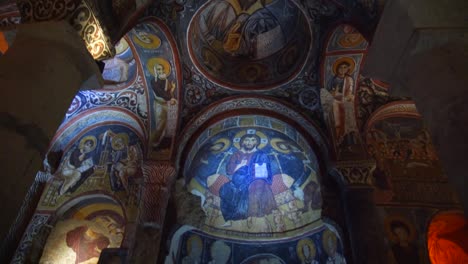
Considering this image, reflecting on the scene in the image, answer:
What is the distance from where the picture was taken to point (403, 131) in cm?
783

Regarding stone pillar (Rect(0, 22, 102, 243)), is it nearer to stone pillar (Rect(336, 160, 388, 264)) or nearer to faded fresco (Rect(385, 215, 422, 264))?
stone pillar (Rect(336, 160, 388, 264))

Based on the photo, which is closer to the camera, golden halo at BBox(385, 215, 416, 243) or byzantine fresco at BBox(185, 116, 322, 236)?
golden halo at BBox(385, 215, 416, 243)

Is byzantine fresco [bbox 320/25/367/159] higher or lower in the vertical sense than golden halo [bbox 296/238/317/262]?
higher

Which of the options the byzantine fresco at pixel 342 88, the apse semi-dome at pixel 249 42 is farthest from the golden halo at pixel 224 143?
the byzantine fresco at pixel 342 88

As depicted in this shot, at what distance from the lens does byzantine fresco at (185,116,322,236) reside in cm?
858

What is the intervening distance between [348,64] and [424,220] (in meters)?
3.80

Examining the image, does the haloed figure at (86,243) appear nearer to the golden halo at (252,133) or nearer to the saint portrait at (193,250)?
the saint portrait at (193,250)

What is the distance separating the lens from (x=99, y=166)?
8.62 m

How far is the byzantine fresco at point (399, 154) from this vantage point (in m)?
7.01

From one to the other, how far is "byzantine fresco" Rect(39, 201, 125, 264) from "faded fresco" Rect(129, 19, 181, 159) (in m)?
2.96

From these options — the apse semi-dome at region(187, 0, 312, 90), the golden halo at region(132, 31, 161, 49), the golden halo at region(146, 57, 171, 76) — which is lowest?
the golden halo at region(146, 57, 171, 76)

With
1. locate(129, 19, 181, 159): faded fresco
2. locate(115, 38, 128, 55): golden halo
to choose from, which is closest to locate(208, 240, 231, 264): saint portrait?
locate(129, 19, 181, 159): faded fresco

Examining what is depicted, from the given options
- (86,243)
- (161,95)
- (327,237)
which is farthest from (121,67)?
(327,237)

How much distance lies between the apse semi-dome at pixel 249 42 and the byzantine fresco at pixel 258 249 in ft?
14.0
